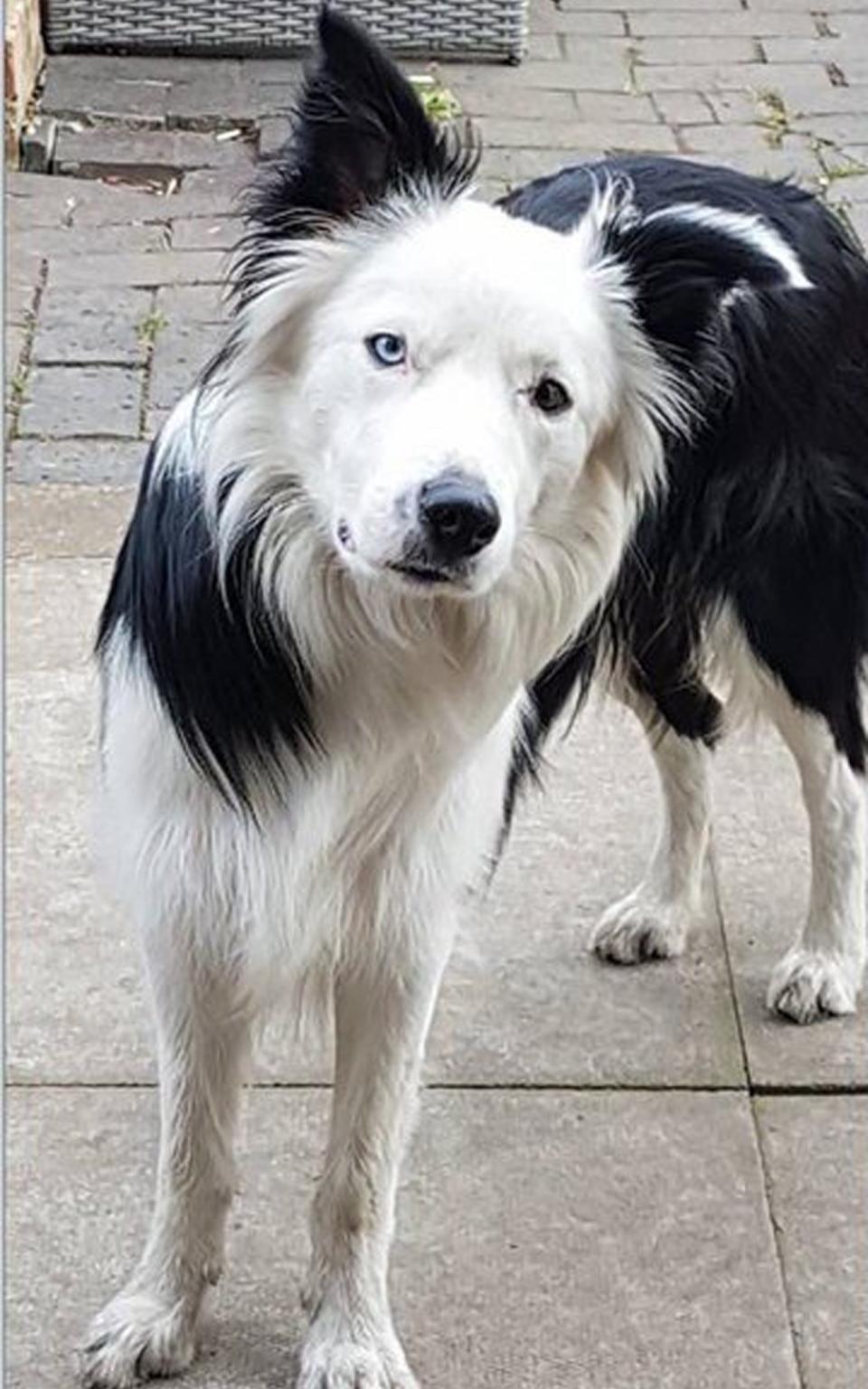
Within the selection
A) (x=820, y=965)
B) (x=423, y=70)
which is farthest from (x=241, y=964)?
(x=423, y=70)

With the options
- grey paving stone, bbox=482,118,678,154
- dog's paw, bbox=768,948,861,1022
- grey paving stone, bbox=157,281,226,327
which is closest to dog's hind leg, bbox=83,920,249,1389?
dog's paw, bbox=768,948,861,1022

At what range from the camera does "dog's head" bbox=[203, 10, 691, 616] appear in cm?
244

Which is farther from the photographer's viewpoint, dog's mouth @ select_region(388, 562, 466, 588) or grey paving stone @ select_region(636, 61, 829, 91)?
grey paving stone @ select_region(636, 61, 829, 91)

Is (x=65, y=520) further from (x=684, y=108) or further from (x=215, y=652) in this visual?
(x=684, y=108)

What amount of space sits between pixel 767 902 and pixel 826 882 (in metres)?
0.21

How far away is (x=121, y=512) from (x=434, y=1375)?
238cm

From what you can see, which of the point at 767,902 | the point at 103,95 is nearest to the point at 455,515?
the point at 767,902

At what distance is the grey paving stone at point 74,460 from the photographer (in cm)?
511

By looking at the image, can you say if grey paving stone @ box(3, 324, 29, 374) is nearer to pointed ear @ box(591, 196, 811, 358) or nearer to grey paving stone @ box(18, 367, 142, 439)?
grey paving stone @ box(18, 367, 142, 439)

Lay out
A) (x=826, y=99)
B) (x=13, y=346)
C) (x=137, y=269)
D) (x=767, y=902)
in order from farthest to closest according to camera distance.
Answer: (x=826, y=99), (x=137, y=269), (x=13, y=346), (x=767, y=902)

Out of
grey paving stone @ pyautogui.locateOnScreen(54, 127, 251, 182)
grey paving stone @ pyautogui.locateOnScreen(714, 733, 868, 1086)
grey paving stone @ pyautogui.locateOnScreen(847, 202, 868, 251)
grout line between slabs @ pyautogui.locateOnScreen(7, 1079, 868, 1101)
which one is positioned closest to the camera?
grout line between slabs @ pyautogui.locateOnScreen(7, 1079, 868, 1101)

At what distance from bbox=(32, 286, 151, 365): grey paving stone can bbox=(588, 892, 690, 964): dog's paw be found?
2414 millimetres

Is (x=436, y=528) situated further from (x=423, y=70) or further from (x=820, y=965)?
(x=423, y=70)

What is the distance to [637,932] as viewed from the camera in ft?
12.4
